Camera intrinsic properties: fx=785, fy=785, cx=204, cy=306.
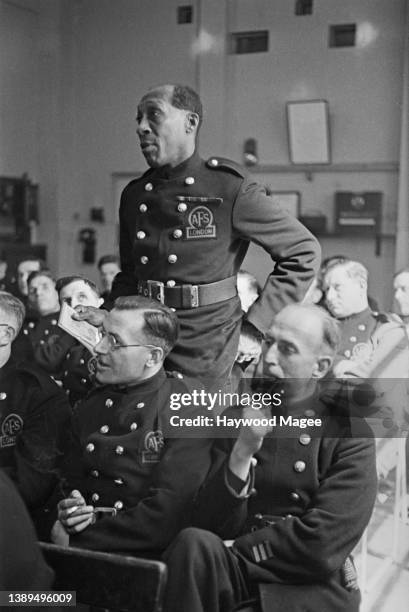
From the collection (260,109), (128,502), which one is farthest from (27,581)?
(260,109)

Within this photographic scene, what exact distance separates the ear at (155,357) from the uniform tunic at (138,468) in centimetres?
3

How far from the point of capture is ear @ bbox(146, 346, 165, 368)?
1.40 m

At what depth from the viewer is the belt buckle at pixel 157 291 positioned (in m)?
1.49

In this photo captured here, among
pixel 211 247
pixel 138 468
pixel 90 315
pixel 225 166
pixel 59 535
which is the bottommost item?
pixel 59 535

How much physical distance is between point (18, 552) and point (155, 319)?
0.47m

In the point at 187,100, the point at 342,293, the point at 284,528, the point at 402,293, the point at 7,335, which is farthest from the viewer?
the point at 342,293

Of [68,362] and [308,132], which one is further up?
[308,132]

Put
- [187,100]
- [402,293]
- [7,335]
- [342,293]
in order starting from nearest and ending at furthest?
[187,100]
[7,335]
[402,293]
[342,293]

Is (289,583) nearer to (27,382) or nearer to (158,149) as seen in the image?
(27,382)

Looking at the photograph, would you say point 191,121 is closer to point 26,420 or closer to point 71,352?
point 71,352

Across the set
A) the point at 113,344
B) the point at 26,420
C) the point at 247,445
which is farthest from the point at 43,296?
the point at 247,445

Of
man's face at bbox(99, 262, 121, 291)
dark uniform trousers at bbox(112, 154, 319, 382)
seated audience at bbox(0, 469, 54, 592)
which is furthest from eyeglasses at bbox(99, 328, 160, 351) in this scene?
seated audience at bbox(0, 469, 54, 592)

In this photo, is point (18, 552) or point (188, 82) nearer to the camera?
point (18, 552)

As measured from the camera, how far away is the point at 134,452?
55.2 inches
